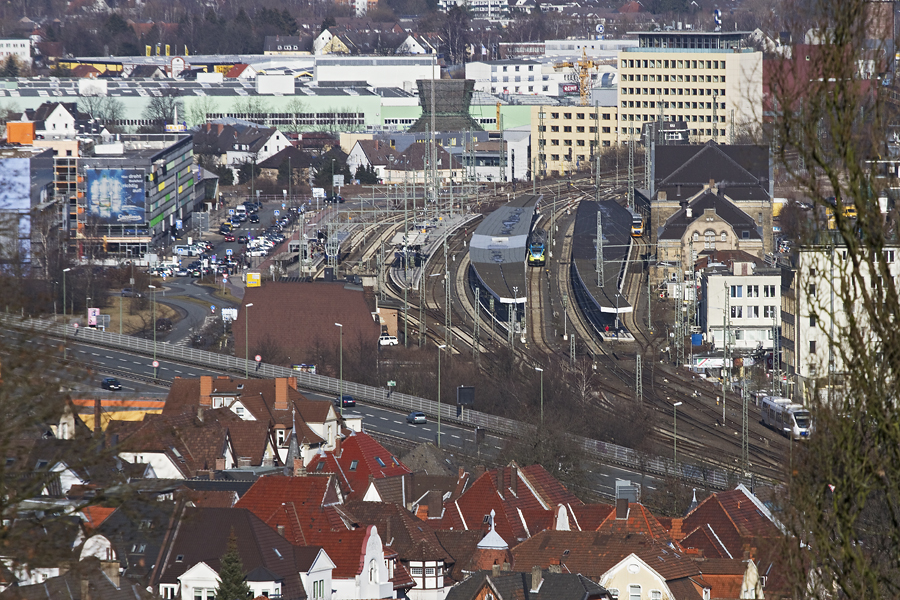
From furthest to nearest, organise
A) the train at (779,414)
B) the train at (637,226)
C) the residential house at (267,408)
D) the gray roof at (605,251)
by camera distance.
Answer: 1. the train at (637,226)
2. the gray roof at (605,251)
3. the train at (779,414)
4. the residential house at (267,408)

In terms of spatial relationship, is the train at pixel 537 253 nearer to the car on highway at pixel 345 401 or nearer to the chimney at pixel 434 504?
the car on highway at pixel 345 401

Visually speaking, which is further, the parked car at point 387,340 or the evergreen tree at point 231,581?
the parked car at point 387,340

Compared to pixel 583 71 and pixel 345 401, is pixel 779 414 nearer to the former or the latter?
pixel 345 401

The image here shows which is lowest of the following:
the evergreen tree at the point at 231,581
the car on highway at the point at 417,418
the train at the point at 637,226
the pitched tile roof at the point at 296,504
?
the car on highway at the point at 417,418

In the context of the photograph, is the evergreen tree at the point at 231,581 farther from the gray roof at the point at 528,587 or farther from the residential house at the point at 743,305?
the residential house at the point at 743,305

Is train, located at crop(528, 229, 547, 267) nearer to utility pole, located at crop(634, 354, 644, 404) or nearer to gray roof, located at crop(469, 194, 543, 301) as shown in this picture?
gray roof, located at crop(469, 194, 543, 301)

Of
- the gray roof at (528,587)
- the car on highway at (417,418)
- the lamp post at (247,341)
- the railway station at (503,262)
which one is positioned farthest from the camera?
the railway station at (503,262)

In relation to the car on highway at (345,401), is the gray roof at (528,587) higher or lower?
higher

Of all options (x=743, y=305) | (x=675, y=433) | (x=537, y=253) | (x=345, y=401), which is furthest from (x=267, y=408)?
(x=537, y=253)

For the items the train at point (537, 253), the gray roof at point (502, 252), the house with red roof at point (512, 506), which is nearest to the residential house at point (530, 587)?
the house with red roof at point (512, 506)
